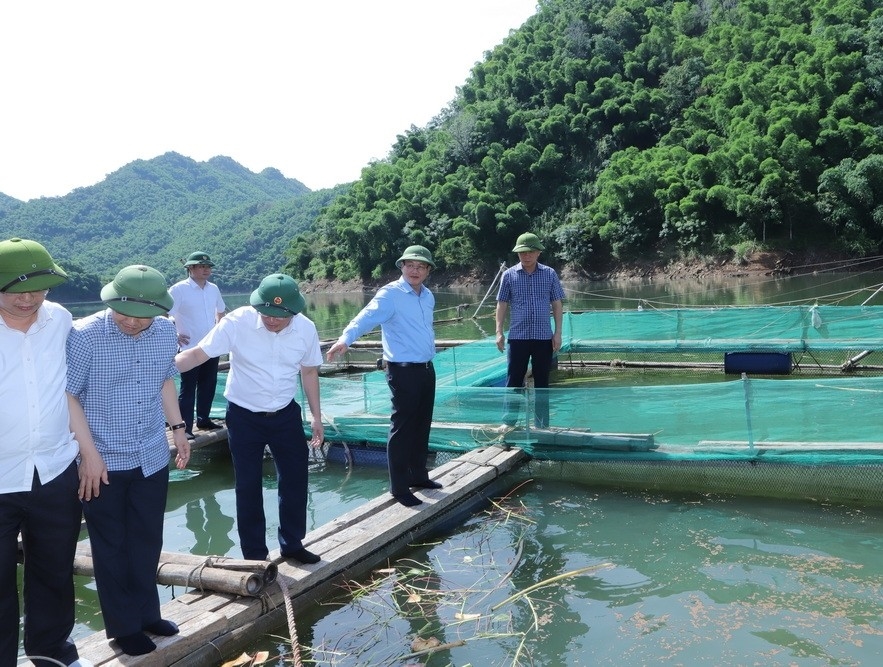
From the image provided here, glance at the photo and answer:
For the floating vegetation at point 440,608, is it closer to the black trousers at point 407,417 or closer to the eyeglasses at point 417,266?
the black trousers at point 407,417

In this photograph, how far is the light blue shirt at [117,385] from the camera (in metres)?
3.34

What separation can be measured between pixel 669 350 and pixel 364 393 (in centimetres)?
545

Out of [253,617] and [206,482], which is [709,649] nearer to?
[253,617]

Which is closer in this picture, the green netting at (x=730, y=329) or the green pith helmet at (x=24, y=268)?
the green pith helmet at (x=24, y=268)

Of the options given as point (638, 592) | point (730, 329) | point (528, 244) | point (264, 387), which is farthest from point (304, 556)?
point (730, 329)

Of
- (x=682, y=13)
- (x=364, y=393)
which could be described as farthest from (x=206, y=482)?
(x=682, y=13)

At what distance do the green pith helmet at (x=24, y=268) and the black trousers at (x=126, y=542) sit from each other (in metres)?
0.94

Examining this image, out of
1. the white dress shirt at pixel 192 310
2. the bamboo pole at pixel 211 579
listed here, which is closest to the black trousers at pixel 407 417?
the bamboo pole at pixel 211 579

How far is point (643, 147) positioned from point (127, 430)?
6513 centimetres

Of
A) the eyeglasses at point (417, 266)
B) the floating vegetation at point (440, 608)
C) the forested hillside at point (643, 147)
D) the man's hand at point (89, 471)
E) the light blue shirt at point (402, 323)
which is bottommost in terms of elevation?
the floating vegetation at point (440, 608)

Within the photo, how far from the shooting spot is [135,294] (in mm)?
3342

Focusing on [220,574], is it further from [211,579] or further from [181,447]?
[181,447]

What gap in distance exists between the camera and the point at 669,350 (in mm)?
11617

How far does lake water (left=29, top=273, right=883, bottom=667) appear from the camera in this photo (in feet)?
12.3
